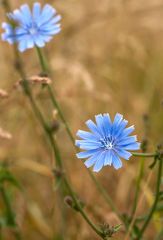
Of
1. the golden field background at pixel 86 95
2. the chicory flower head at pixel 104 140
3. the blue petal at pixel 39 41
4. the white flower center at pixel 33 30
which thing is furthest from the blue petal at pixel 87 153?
the golden field background at pixel 86 95

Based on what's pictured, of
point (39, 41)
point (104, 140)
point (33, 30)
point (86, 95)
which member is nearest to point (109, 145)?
point (104, 140)

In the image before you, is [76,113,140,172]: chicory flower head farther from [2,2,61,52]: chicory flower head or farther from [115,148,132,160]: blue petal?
[2,2,61,52]: chicory flower head

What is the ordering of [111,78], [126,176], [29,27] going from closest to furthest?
[29,27], [126,176], [111,78]

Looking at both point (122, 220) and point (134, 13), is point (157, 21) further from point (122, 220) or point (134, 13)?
point (122, 220)

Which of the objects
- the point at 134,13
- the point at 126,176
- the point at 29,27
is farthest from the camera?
the point at 134,13

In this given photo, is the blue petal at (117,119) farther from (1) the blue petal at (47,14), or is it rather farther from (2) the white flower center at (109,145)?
(1) the blue petal at (47,14)

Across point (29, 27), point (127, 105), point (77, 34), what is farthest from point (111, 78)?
point (29, 27)

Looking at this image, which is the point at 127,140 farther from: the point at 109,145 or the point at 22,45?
the point at 22,45
